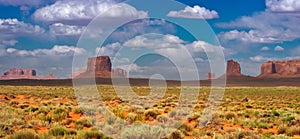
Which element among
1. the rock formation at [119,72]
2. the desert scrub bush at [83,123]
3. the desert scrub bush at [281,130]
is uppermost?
the rock formation at [119,72]

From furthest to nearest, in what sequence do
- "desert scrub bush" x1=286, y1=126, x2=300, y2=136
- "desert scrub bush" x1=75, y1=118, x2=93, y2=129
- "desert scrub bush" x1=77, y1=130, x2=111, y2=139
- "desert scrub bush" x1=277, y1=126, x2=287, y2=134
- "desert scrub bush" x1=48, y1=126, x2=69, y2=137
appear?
"desert scrub bush" x1=277, y1=126, x2=287, y2=134 → "desert scrub bush" x1=75, y1=118, x2=93, y2=129 → "desert scrub bush" x1=286, y1=126, x2=300, y2=136 → "desert scrub bush" x1=48, y1=126, x2=69, y2=137 → "desert scrub bush" x1=77, y1=130, x2=111, y2=139

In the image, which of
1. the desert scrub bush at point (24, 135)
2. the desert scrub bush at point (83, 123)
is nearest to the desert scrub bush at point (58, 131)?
the desert scrub bush at point (24, 135)

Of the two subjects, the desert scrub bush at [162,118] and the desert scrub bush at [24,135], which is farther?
the desert scrub bush at [162,118]

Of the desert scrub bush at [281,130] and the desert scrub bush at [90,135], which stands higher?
the desert scrub bush at [90,135]

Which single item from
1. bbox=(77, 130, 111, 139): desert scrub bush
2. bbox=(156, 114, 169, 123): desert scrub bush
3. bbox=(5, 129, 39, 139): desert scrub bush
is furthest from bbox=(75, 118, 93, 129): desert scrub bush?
bbox=(156, 114, 169, 123): desert scrub bush

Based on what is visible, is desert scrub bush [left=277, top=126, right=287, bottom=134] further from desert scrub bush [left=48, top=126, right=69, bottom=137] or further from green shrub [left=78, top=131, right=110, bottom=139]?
desert scrub bush [left=48, top=126, right=69, bottom=137]

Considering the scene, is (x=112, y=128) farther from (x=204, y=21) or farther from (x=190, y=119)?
(x=204, y=21)

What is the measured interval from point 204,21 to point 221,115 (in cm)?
543

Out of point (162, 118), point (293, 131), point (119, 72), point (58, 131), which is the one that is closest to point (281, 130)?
point (293, 131)

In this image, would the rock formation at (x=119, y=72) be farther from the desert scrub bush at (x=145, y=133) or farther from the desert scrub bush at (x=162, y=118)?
the desert scrub bush at (x=145, y=133)

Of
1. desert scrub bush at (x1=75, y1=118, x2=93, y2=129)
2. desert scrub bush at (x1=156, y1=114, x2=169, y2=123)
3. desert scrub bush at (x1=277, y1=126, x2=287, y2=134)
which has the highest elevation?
desert scrub bush at (x1=75, y1=118, x2=93, y2=129)

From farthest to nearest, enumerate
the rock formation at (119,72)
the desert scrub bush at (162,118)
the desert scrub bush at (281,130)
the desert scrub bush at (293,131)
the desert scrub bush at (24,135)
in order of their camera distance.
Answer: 1. the rock formation at (119,72)
2. the desert scrub bush at (162,118)
3. the desert scrub bush at (281,130)
4. the desert scrub bush at (293,131)
5. the desert scrub bush at (24,135)

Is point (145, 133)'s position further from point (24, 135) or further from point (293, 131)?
point (293, 131)

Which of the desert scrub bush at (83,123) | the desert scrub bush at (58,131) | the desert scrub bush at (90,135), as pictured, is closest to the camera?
the desert scrub bush at (90,135)
